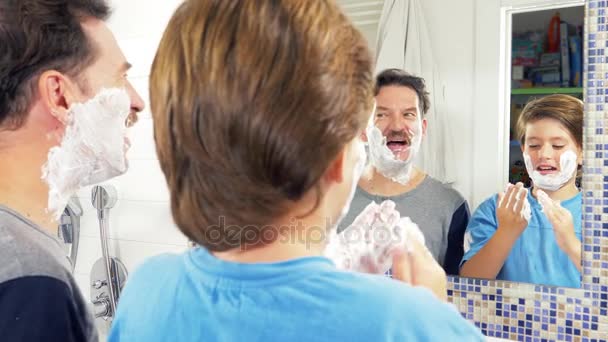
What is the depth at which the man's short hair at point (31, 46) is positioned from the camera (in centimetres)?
94

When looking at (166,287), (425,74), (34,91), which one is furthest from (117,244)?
(166,287)

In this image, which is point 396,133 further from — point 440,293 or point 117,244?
point 117,244

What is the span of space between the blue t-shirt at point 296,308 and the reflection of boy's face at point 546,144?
705mm

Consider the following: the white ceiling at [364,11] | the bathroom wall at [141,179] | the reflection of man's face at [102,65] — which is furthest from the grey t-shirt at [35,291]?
the white ceiling at [364,11]

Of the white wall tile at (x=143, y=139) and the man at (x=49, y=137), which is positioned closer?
the man at (x=49, y=137)

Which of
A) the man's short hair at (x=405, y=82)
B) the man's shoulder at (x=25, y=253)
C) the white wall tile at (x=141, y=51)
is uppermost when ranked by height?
the white wall tile at (x=141, y=51)

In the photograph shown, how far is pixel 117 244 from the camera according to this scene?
1757 millimetres

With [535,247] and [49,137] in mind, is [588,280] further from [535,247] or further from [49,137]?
[49,137]

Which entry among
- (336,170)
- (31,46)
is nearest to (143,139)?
(31,46)

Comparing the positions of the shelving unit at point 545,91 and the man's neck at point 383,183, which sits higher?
the shelving unit at point 545,91

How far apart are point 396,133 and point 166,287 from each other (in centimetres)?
79

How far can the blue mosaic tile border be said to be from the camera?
3.45 ft

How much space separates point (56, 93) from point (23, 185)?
0.19 meters

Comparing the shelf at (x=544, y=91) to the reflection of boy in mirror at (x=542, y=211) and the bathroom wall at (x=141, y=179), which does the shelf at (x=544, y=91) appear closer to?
the reflection of boy in mirror at (x=542, y=211)
